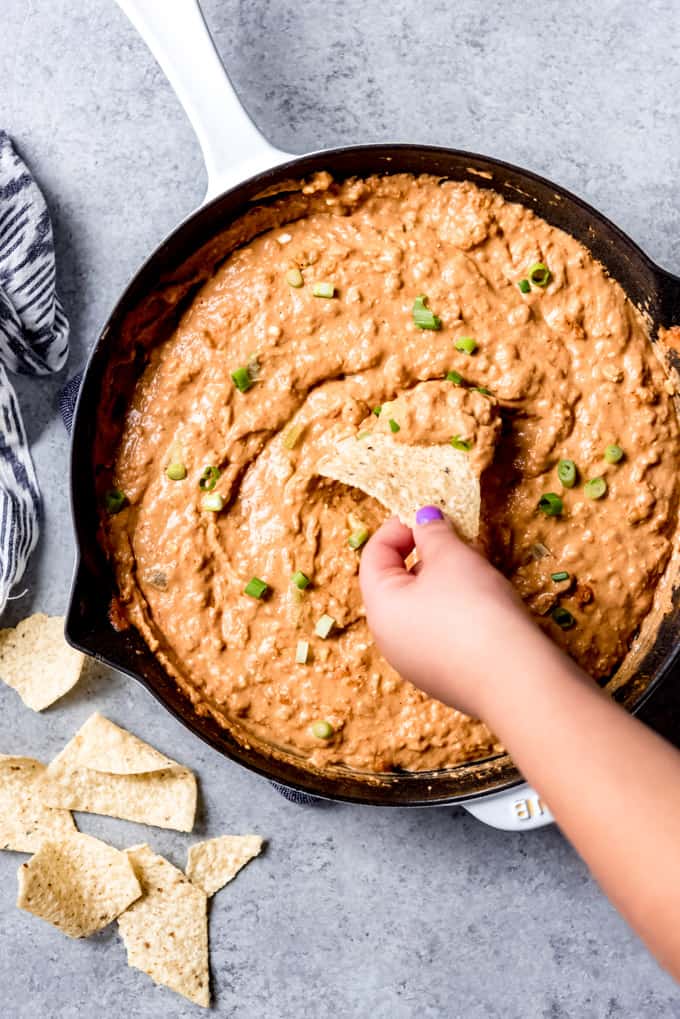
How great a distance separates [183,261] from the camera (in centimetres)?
220

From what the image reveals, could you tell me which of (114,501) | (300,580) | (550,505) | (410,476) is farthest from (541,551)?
(114,501)

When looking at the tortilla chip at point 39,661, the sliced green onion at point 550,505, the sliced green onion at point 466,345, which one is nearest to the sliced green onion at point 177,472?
the tortilla chip at point 39,661

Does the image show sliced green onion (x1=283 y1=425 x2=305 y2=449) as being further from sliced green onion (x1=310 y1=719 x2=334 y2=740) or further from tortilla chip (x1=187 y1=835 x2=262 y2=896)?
tortilla chip (x1=187 y1=835 x2=262 y2=896)

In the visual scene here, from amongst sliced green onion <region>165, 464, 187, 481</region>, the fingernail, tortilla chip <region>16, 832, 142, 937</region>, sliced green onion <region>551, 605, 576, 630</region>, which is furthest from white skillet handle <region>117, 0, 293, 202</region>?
tortilla chip <region>16, 832, 142, 937</region>

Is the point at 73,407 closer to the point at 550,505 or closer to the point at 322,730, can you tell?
the point at 322,730

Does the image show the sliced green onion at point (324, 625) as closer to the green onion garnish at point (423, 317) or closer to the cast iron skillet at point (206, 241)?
the cast iron skillet at point (206, 241)

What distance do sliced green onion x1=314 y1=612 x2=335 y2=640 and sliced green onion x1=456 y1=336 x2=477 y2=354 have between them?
0.66 metres

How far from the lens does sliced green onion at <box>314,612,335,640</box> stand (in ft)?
7.06

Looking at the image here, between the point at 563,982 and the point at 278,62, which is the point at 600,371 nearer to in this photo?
the point at 278,62

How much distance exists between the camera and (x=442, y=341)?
215cm

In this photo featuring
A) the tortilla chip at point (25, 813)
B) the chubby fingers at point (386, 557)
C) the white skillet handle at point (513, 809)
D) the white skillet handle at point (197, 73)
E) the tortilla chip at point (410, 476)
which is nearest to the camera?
the chubby fingers at point (386, 557)

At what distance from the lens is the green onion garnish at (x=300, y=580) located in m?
2.14

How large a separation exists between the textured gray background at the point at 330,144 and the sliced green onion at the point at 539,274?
0.33 metres

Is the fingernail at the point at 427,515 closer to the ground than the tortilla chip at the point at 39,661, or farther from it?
farther from it
